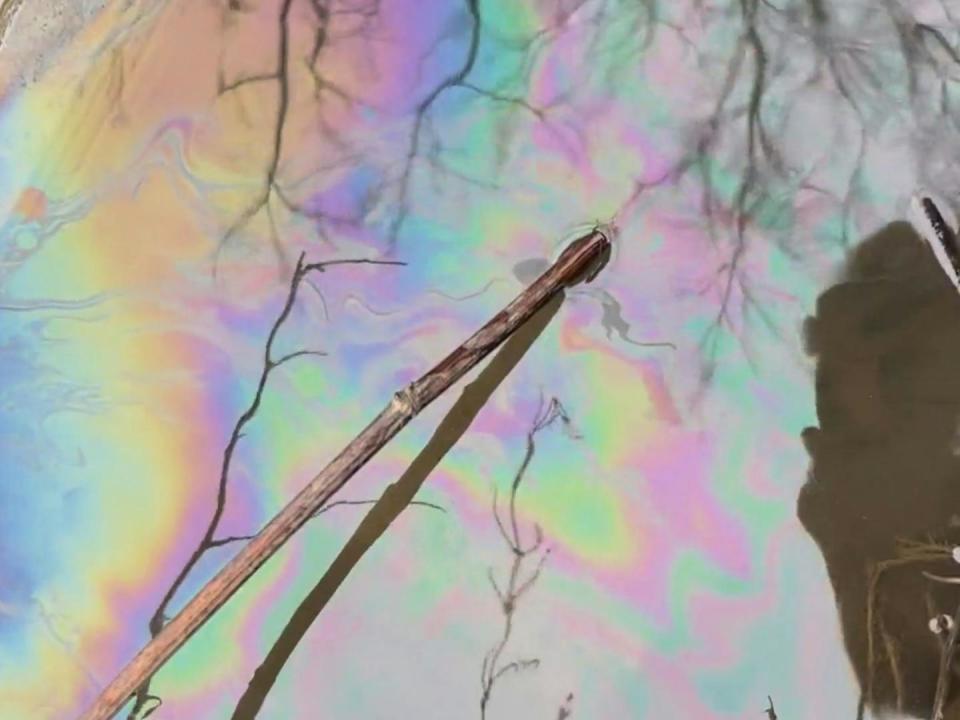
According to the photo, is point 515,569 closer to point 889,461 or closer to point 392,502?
point 392,502

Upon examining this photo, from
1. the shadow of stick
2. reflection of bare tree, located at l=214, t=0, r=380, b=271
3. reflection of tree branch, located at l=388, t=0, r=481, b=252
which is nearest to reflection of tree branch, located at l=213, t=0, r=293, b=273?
reflection of bare tree, located at l=214, t=0, r=380, b=271

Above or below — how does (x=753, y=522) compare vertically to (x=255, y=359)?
below

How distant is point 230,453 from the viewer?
0.93 meters

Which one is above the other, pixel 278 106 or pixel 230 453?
pixel 278 106

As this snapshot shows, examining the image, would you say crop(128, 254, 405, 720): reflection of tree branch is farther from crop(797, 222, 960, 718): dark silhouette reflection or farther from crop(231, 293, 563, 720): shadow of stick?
crop(797, 222, 960, 718): dark silhouette reflection

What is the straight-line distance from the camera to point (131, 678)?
77 cm

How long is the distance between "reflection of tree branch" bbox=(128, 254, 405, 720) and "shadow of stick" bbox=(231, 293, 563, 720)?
82mm

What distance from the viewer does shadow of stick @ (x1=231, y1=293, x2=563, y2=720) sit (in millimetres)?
892

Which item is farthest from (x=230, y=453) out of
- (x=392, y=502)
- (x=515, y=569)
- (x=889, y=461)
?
(x=889, y=461)

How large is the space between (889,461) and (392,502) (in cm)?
42

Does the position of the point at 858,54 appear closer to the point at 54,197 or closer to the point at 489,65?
the point at 489,65

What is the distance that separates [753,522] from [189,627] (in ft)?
1.50

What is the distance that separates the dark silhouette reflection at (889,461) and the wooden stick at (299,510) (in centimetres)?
28

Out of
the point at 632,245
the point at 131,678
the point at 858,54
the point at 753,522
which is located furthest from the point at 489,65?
the point at 131,678
